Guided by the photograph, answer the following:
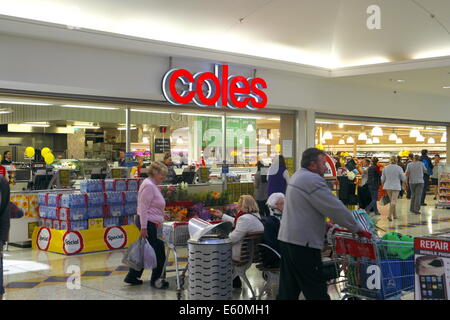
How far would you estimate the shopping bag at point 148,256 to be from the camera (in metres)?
6.66

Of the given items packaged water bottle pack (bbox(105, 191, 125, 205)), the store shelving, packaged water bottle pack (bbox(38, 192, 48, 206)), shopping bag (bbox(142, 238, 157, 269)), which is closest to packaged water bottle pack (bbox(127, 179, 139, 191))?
packaged water bottle pack (bbox(105, 191, 125, 205))

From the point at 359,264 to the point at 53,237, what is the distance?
6163 millimetres

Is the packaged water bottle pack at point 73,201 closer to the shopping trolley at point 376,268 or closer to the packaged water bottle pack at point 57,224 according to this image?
the packaged water bottle pack at point 57,224

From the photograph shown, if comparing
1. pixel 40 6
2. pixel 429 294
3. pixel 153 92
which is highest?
pixel 40 6

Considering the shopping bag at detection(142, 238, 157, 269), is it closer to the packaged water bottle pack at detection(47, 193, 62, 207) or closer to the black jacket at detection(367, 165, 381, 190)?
the packaged water bottle pack at detection(47, 193, 62, 207)

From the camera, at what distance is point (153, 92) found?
1059 cm

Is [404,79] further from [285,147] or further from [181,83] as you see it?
[181,83]

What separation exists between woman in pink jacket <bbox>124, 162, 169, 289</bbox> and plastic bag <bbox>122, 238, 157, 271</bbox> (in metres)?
0.12

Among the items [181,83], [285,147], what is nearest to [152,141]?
[181,83]

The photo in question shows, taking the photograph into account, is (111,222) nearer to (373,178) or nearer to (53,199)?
(53,199)

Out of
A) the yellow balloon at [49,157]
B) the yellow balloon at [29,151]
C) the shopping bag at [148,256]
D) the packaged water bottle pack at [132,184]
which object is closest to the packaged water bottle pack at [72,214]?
the packaged water bottle pack at [132,184]

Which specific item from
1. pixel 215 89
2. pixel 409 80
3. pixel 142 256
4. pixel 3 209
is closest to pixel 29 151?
pixel 215 89

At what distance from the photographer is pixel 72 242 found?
9.33 metres

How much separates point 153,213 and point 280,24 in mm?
6038
